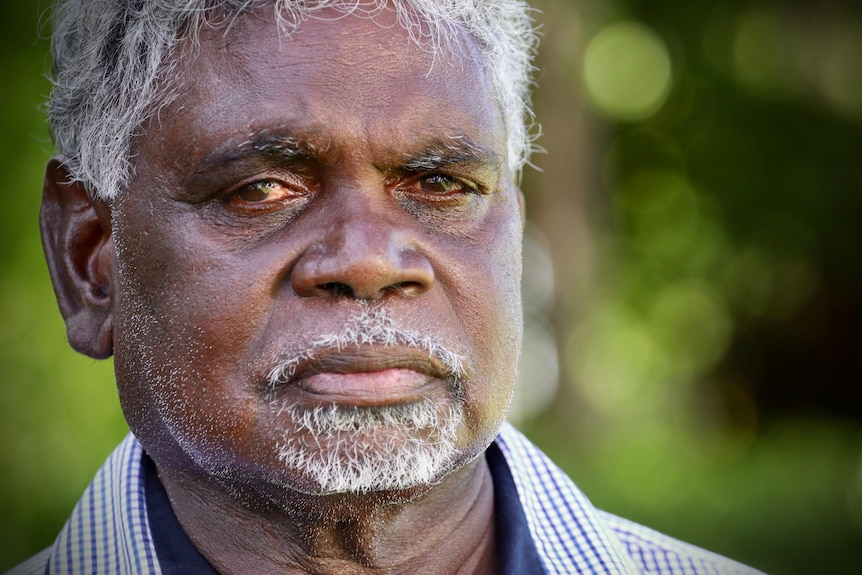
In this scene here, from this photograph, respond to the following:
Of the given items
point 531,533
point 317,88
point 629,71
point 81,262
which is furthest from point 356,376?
point 629,71

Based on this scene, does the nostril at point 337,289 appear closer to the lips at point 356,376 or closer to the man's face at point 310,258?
the man's face at point 310,258

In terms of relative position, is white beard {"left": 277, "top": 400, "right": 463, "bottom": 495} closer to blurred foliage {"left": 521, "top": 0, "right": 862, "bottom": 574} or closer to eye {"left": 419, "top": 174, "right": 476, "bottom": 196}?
eye {"left": 419, "top": 174, "right": 476, "bottom": 196}

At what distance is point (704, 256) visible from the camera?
39.2 ft

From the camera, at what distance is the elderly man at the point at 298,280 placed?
1.95 m

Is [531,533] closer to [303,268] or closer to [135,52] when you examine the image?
[303,268]

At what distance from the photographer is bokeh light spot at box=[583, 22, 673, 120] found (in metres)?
10.8

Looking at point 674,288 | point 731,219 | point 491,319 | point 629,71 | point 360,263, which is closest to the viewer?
point 360,263

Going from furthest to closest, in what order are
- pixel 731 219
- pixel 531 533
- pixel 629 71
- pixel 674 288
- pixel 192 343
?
pixel 674 288, pixel 731 219, pixel 629 71, pixel 531 533, pixel 192 343

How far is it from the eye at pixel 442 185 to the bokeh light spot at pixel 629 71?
881 centimetres

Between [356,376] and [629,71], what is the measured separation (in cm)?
990

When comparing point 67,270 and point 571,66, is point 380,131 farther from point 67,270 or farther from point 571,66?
point 571,66

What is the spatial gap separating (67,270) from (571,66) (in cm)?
621

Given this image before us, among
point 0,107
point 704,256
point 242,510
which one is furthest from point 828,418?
point 242,510

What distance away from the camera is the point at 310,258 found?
1.96 meters
